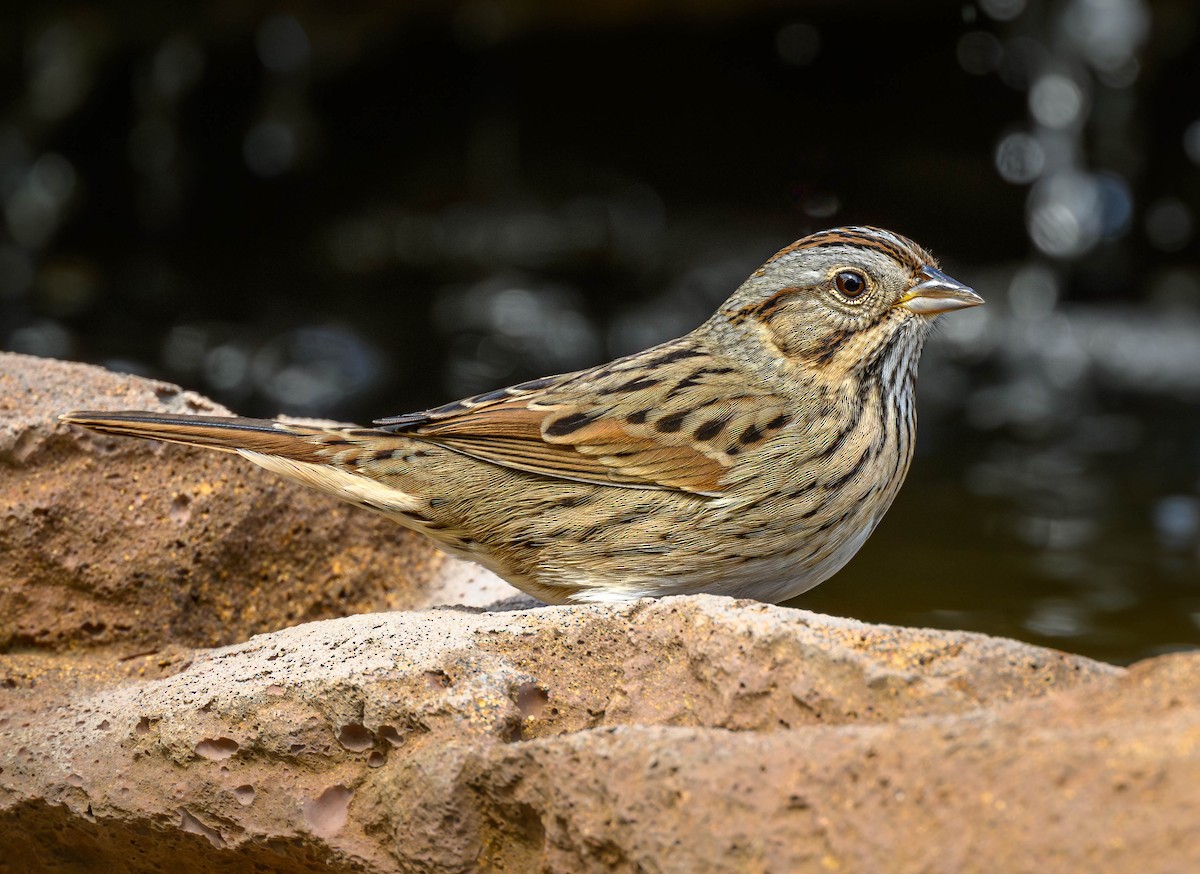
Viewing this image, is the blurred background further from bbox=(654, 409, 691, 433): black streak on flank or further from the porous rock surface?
bbox=(654, 409, 691, 433): black streak on flank

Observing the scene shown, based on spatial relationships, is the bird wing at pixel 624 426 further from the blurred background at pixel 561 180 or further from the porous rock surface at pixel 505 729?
the blurred background at pixel 561 180

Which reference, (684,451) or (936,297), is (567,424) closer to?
(684,451)

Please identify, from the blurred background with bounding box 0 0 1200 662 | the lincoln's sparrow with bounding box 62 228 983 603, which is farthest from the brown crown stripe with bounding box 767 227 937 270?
the blurred background with bounding box 0 0 1200 662

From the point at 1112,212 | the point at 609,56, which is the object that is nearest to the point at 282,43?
the point at 609,56

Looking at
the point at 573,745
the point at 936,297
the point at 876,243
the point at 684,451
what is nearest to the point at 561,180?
the point at 876,243

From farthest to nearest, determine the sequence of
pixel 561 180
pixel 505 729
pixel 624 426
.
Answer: pixel 561 180 → pixel 624 426 → pixel 505 729

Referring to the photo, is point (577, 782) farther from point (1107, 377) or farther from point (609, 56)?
point (609, 56)
